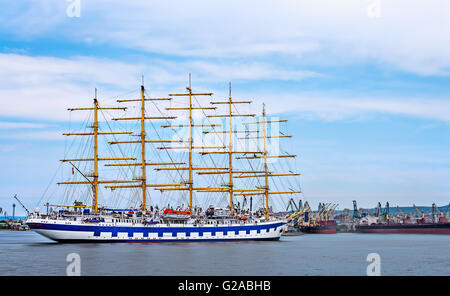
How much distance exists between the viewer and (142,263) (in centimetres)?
5434

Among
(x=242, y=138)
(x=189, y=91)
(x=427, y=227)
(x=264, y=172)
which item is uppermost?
(x=189, y=91)

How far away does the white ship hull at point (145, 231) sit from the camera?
290 ft

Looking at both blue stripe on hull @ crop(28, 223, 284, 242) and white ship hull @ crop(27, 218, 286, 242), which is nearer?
blue stripe on hull @ crop(28, 223, 284, 242)

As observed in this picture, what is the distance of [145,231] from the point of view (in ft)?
305

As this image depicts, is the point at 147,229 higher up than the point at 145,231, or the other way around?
the point at 147,229

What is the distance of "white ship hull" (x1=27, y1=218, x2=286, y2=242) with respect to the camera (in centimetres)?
8825

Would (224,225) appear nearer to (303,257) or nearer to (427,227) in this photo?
(303,257)

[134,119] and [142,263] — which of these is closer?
[142,263]

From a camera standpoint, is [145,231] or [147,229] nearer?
[145,231]

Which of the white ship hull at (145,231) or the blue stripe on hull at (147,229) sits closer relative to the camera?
the blue stripe on hull at (147,229)
